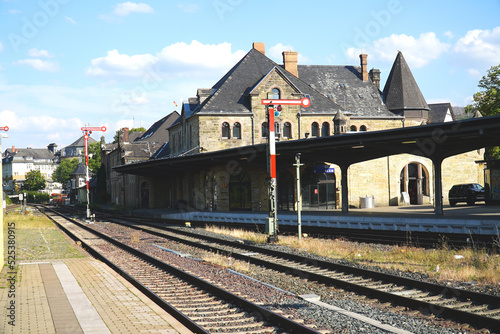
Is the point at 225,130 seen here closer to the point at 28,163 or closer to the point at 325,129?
the point at 325,129

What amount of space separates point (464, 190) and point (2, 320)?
36559mm

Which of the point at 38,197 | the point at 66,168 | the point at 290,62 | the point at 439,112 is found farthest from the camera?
the point at 66,168

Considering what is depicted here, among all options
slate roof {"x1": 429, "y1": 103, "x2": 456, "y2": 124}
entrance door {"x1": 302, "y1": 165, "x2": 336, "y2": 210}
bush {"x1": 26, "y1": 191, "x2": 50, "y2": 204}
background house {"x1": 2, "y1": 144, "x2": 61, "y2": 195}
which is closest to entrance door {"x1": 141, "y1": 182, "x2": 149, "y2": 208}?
entrance door {"x1": 302, "y1": 165, "x2": 336, "y2": 210}

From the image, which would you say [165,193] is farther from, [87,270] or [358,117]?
[87,270]

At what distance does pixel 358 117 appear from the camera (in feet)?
157

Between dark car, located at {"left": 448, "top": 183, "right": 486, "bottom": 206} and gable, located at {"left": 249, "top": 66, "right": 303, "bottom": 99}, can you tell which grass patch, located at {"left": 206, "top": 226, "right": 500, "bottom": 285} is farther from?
gable, located at {"left": 249, "top": 66, "right": 303, "bottom": 99}

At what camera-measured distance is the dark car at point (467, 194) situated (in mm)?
37781

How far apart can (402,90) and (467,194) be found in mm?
15668

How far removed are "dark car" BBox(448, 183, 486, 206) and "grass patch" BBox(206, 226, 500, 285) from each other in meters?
23.5

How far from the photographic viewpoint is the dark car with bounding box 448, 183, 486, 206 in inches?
1487

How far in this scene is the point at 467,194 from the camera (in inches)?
1499

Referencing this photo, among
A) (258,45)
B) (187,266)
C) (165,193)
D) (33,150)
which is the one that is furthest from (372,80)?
(33,150)

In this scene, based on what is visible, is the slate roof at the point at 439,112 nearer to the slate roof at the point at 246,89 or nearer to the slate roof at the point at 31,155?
the slate roof at the point at 246,89

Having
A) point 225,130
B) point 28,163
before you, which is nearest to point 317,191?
point 225,130
